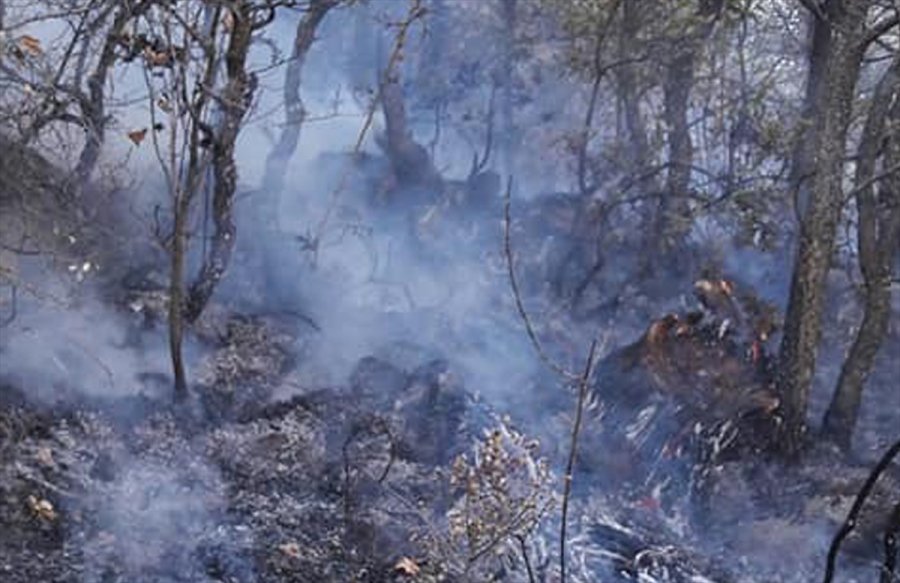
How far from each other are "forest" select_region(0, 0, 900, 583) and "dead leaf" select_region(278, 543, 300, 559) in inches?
2.2

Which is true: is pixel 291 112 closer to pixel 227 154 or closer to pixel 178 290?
pixel 227 154

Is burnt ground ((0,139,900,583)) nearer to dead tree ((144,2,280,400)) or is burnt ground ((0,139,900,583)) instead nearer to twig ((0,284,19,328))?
twig ((0,284,19,328))

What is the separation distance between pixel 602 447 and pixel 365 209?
4657 mm

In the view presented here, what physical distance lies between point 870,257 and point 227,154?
442 cm

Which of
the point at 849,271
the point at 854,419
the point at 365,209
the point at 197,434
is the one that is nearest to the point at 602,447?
the point at 854,419

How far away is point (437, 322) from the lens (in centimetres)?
980

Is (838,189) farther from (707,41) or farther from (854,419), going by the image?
(707,41)

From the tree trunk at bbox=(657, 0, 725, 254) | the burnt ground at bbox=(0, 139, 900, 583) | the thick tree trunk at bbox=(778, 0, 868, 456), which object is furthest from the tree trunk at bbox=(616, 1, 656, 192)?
the thick tree trunk at bbox=(778, 0, 868, 456)

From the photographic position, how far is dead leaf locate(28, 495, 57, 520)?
19.2ft

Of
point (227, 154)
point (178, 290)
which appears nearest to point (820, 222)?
point (227, 154)

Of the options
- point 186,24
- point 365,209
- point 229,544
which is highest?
point 365,209

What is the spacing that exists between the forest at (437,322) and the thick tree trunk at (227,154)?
1.0 inches

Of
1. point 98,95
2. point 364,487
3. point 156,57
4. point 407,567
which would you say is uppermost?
point 98,95

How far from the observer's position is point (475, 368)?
902cm
